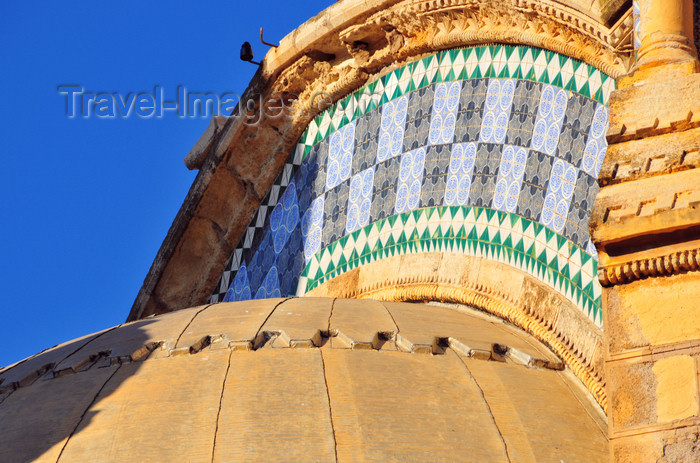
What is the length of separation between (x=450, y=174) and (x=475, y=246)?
2.49ft

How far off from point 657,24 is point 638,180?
1.04 metres

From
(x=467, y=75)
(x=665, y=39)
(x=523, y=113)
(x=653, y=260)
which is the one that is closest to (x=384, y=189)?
(x=467, y=75)

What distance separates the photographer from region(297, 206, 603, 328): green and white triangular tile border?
7664 millimetres

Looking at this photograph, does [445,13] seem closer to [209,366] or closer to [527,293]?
[527,293]

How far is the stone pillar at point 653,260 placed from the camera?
546 cm

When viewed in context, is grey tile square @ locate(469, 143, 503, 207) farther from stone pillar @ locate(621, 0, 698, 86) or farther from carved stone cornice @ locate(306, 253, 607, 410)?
stone pillar @ locate(621, 0, 698, 86)

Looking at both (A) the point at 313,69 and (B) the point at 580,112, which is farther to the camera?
(A) the point at 313,69

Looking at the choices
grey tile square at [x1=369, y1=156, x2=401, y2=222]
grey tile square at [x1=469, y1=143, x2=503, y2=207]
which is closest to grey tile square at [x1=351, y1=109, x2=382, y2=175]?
grey tile square at [x1=369, y1=156, x2=401, y2=222]

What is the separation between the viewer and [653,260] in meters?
5.74

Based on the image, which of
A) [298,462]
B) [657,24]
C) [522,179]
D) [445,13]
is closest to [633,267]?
[657,24]

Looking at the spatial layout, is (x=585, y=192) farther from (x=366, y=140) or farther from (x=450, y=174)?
(x=366, y=140)

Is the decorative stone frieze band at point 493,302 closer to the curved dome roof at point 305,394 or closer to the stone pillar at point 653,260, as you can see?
the curved dome roof at point 305,394

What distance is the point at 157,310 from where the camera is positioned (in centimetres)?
1236

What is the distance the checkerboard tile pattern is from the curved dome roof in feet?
2.63
